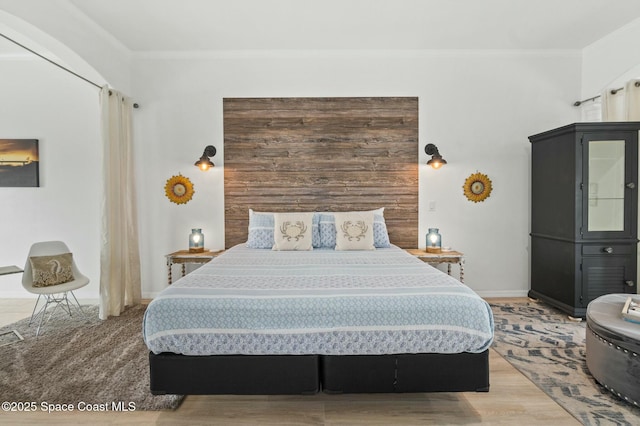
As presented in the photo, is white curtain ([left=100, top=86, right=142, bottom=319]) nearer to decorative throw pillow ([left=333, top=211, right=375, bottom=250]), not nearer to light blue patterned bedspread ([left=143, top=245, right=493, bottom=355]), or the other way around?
light blue patterned bedspread ([left=143, top=245, right=493, bottom=355])

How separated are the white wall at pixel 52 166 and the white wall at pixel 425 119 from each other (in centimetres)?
64

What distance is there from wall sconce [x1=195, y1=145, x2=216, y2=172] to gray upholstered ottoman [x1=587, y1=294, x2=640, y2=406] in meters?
3.67

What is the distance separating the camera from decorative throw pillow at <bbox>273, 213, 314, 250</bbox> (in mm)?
3459

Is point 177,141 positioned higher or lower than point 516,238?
higher

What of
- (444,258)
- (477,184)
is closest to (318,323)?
(444,258)

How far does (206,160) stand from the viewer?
12.9 feet

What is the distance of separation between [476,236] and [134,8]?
422 cm

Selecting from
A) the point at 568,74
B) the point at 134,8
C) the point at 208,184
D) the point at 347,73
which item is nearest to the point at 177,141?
the point at 208,184

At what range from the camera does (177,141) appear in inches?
161

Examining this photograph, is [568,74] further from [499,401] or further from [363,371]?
[363,371]

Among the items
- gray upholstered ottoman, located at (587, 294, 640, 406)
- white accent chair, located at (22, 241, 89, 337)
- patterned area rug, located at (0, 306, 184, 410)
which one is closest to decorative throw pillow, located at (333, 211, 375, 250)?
gray upholstered ottoman, located at (587, 294, 640, 406)

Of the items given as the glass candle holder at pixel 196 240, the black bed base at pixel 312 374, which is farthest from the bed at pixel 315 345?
the glass candle holder at pixel 196 240

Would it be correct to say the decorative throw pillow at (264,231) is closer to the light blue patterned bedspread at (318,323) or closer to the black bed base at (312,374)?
the light blue patterned bedspread at (318,323)

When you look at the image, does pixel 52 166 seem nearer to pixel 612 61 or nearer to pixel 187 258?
pixel 187 258
